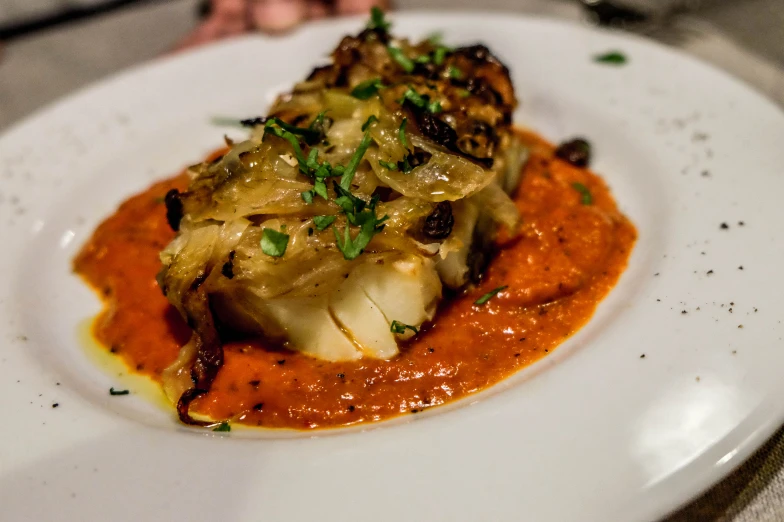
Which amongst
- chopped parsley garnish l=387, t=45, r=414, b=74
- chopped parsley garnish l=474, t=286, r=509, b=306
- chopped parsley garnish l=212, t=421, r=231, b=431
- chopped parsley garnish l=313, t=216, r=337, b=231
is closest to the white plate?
chopped parsley garnish l=212, t=421, r=231, b=431

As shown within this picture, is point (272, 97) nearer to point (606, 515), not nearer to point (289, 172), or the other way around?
point (289, 172)

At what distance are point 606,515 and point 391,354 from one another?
133 centimetres

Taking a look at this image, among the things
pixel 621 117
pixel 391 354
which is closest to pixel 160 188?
pixel 391 354

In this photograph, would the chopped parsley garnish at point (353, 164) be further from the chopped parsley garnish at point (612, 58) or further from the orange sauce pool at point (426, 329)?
the chopped parsley garnish at point (612, 58)

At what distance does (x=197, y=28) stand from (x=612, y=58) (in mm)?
4129

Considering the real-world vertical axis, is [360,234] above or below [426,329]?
above

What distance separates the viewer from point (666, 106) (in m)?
4.11

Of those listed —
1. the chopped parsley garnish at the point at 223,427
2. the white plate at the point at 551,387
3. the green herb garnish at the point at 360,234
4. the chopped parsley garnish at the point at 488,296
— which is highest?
the green herb garnish at the point at 360,234

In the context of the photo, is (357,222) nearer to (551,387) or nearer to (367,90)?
(367,90)

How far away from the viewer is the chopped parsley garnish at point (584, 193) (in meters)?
3.77

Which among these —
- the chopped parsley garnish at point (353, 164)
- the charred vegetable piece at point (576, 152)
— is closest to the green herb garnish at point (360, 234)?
the chopped parsley garnish at point (353, 164)

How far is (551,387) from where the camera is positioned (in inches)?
99.9

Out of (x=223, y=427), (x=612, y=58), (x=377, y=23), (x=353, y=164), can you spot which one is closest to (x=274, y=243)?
(x=353, y=164)

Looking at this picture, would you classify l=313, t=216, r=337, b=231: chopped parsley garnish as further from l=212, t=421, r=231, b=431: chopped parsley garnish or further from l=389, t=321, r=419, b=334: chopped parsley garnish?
l=212, t=421, r=231, b=431: chopped parsley garnish
